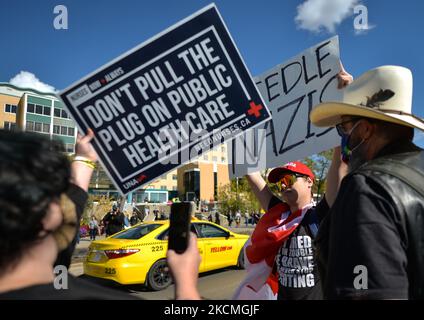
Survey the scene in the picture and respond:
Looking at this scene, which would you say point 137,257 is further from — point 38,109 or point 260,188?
point 38,109

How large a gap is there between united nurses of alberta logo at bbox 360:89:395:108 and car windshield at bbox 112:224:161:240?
21.2 ft

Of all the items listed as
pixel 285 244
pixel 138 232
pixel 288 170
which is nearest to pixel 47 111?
pixel 138 232

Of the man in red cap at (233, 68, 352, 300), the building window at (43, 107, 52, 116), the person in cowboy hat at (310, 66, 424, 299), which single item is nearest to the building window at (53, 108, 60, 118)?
the building window at (43, 107, 52, 116)

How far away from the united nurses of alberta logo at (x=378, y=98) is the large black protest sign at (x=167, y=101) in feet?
1.98

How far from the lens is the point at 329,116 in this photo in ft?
6.75

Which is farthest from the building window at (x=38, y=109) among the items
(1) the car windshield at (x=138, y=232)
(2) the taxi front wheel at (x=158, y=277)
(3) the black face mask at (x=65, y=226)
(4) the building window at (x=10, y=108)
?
(3) the black face mask at (x=65, y=226)

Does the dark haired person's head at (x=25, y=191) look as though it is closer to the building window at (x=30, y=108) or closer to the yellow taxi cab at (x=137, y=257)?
the yellow taxi cab at (x=137, y=257)

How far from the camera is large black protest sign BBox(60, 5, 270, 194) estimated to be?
6.39ft

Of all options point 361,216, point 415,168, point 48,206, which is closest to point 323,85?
point 415,168

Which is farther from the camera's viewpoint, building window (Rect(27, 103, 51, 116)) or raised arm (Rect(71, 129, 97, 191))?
building window (Rect(27, 103, 51, 116))

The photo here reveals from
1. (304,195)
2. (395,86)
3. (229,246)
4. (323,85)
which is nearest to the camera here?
(395,86)

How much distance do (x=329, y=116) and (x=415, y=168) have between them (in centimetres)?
67

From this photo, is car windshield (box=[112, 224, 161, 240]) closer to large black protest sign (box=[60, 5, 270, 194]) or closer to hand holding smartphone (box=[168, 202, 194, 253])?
large black protest sign (box=[60, 5, 270, 194])
